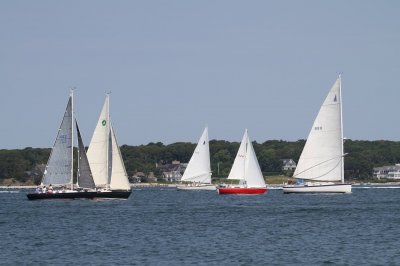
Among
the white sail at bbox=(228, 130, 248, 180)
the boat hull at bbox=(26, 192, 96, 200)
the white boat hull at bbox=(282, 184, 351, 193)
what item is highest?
the white sail at bbox=(228, 130, 248, 180)

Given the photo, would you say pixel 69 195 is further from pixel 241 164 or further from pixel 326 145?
pixel 241 164

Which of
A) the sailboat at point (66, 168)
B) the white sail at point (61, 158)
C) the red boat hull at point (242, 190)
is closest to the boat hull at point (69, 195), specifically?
the sailboat at point (66, 168)

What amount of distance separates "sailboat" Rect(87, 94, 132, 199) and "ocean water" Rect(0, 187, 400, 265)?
38.6 feet

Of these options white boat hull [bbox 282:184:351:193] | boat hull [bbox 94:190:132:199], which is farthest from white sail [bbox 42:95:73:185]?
white boat hull [bbox 282:184:351:193]

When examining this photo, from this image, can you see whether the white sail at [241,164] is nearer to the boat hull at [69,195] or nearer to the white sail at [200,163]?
the white sail at [200,163]

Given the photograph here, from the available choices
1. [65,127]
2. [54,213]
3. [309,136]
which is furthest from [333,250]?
[309,136]

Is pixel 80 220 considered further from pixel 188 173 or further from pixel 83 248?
pixel 188 173

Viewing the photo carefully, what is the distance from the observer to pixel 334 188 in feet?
362

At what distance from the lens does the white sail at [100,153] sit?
99250mm

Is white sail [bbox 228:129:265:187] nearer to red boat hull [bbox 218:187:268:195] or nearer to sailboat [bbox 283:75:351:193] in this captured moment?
red boat hull [bbox 218:187:268:195]

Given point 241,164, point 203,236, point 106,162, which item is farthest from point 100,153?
point 203,236

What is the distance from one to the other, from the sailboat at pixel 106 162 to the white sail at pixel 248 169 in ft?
97.7

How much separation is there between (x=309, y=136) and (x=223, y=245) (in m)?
56.6

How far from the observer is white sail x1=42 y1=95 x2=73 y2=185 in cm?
9788
